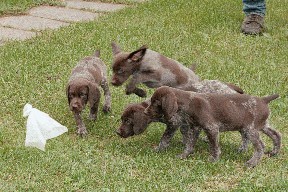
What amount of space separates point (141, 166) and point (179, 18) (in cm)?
626

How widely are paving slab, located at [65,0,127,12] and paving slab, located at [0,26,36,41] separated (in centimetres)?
213

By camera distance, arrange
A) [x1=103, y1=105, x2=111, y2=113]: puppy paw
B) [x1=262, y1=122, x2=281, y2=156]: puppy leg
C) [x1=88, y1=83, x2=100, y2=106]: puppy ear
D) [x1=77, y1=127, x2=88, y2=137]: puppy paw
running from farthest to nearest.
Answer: [x1=103, y1=105, x2=111, y2=113]: puppy paw
[x1=88, y1=83, x2=100, y2=106]: puppy ear
[x1=77, y1=127, x2=88, y2=137]: puppy paw
[x1=262, y1=122, x2=281, y2=156]: puppy leg

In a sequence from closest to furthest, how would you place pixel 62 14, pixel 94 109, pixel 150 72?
pixel 150 72 → pixel 94 109 → pixel 62 14

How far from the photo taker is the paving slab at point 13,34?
10719mm

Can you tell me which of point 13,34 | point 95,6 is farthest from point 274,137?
point 95,6

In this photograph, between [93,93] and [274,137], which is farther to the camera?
[93,93]

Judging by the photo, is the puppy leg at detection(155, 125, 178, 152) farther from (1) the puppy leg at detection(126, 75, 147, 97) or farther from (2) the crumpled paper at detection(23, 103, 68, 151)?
(2) the crumpled paper at detection(23, 103, 68, 151)

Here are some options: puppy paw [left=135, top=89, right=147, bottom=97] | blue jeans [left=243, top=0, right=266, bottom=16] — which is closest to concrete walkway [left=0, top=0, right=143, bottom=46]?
blue jeans [left=243, top=0, right=266, bottom=16]

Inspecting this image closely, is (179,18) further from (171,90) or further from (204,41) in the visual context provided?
(171,90)

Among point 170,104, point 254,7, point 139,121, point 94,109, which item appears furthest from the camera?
point 254,7

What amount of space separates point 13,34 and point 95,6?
277 centimetres

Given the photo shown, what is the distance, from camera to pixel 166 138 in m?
7.27

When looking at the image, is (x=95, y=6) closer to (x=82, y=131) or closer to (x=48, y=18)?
(x=48, y=18)

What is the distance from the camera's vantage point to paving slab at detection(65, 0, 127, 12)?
42.7 feet
